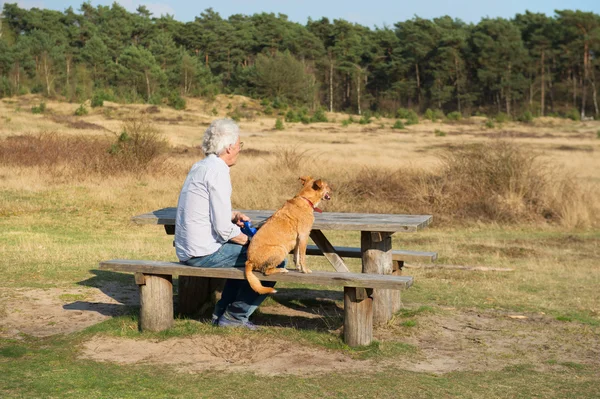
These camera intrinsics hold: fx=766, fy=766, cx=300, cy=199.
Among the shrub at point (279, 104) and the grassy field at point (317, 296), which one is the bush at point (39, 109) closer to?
the shrub at point (279, 104)

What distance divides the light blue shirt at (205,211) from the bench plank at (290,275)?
0.13 m

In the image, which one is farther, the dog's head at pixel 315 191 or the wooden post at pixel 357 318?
the dog's head at pixel 315 191

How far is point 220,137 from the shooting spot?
566 centimetres

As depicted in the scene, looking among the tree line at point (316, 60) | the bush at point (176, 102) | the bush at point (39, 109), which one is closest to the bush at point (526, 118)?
the tree line at point (316, 60)

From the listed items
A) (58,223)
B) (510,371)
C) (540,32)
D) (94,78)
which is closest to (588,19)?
(540,32)

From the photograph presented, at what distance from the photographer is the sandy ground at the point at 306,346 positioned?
210 inches

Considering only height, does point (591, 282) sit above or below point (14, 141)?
below

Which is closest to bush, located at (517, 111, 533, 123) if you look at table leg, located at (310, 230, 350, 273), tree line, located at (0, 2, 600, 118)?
tree line, located at (0, 2, 600, 118)

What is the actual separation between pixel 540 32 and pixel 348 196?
63.2 meters

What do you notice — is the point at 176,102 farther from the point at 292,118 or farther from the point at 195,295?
the point at 195,295

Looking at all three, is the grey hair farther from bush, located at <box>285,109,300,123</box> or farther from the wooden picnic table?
bush, located at <box>285,109,300,123</box>

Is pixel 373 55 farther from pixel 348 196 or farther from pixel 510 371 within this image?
pixel 510 371

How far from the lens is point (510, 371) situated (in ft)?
17.3

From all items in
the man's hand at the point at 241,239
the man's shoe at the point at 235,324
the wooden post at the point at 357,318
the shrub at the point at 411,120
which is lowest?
the man's shoe at the point at 235,324
